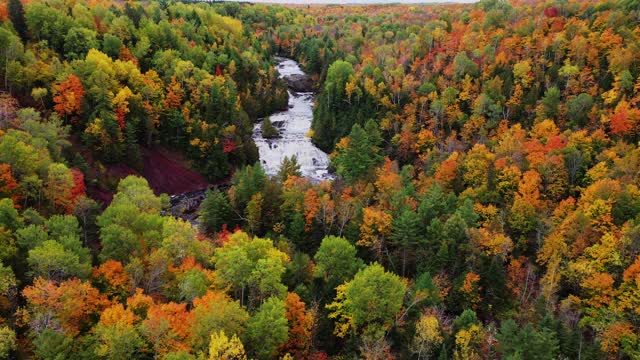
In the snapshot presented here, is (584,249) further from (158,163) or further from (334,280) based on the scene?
(158,163)

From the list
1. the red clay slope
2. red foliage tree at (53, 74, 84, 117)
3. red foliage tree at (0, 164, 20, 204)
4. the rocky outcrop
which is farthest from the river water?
red foliage tree at (0, 164, 20, 204)

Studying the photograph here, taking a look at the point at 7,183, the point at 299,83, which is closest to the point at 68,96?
the point at 7,183

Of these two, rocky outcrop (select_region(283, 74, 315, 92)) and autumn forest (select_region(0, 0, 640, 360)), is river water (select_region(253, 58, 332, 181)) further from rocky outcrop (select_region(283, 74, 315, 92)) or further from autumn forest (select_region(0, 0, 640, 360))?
rocky outcrop (select_region(283, 74, 315, 92))

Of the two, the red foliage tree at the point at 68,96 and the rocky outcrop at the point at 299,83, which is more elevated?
the red foliage tree at the point at 68,96

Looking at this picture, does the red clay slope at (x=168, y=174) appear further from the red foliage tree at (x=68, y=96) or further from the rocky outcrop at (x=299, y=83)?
the rocky outcrop at (x=299, y=83)

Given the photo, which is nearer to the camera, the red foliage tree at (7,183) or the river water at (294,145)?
the red foliage tree at (7,183)

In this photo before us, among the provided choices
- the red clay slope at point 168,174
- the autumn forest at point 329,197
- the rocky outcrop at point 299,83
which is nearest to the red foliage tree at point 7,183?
the autumn forest at point 329,197

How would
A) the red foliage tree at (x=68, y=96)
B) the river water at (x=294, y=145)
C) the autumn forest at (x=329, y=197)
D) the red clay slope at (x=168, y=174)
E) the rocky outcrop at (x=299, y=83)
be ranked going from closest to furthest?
the autumn forest at (x=329, y=197), the red foliage tree at (x=68, y=96), the red clay slope at (x=168, y=174), the river water at (x=294, y=145), the rocky outcrop at (x=299, y=83)

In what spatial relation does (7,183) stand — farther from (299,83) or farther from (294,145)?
(299,83)
